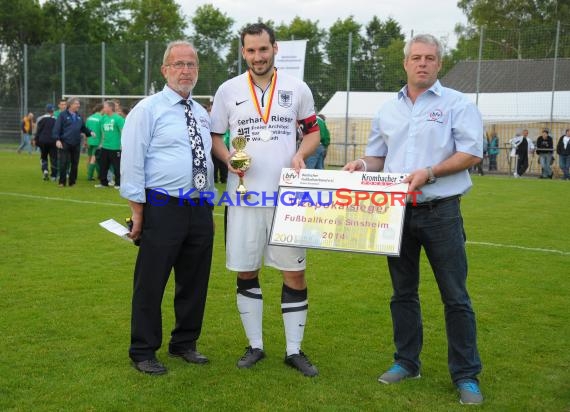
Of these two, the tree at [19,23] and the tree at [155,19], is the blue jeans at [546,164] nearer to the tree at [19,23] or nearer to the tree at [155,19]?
the tree at [19,23]

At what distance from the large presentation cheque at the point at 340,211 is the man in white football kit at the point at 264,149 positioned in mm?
221

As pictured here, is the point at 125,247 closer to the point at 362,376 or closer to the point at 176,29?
the point at 362,376

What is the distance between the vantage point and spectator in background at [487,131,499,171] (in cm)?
2586

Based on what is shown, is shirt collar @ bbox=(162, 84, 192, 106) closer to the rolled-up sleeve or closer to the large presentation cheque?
the rolled-up sleeve

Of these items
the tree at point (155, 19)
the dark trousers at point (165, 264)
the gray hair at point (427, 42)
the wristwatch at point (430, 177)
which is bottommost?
the dark trousers at point (165, 264)

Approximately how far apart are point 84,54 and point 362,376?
30742mm

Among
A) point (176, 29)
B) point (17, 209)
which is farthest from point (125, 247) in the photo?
point (176, 29)

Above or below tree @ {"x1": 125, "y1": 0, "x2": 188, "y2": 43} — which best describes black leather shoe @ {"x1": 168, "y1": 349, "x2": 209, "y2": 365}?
below

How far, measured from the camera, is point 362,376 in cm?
442

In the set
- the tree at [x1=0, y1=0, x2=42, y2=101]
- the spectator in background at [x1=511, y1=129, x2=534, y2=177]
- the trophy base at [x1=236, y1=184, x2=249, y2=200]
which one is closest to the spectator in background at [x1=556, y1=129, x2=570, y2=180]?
the spectator in background at [x1=511, y1=129, x2=534, y2=177]

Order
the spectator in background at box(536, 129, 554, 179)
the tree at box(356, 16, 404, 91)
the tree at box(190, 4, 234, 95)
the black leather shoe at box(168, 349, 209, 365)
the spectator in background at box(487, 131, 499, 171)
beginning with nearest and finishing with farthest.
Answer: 1. the black leather shoe at box(168, 349, 209, 365)
2. the spectator in background at box(536, 129, 554, 179)
3. the tree at box(356, 16, 404, 91)
4. the spectator in background at box(487, 131, 499, 171)
5. the tree at box(190, 4, 234, 95)

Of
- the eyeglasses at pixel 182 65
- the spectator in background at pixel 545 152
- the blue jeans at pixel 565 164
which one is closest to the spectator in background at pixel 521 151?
the spectator in background at pixel 545 152

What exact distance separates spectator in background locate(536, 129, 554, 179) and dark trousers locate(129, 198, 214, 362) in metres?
21.6

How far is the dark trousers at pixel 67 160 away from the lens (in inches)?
631
